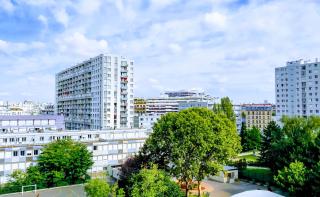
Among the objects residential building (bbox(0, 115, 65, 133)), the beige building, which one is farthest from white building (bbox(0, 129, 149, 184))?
the beige building

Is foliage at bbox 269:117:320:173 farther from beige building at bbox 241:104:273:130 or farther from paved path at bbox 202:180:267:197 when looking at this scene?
beige building at bbox 241:104:273:130

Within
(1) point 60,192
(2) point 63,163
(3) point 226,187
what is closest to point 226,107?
(3) point 226,187

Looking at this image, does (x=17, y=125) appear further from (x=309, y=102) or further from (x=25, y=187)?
(x=309, y=102)

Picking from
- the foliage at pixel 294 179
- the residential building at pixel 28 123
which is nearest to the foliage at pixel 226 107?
the residential building at pixel 28 123

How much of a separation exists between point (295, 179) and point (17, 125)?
4553 cm

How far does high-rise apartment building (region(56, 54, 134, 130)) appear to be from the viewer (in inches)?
2255

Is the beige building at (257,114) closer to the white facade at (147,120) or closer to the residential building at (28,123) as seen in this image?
the white facade at (147,120)

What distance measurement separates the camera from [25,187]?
26.4m

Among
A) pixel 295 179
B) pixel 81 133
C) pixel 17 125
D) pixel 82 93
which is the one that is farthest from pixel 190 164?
pixel 82 93

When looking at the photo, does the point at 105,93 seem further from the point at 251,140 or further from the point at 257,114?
the point at 257,114

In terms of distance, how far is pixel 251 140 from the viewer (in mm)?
56156

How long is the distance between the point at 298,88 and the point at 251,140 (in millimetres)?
18795

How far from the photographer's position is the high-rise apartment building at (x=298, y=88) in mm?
61812

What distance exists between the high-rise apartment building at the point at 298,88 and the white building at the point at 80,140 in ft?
129
